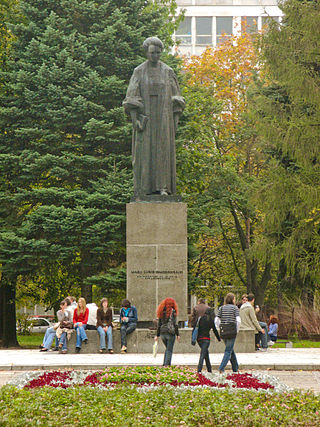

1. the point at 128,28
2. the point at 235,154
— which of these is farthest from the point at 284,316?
the point at 128,28

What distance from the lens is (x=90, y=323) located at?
18.3 meters

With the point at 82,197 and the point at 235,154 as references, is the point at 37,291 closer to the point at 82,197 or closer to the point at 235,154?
the point at 235,154

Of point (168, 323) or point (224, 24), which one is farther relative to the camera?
point (224, 24)

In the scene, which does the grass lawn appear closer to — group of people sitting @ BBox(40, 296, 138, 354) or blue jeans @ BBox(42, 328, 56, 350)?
group of people sitting @ BBox(40, 296, 138, 354)

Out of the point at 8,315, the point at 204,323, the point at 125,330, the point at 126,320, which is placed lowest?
the point at 8,315

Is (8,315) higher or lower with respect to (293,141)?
lower

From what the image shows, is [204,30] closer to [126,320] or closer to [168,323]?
[126,320]

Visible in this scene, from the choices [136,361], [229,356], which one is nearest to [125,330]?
[136,361]

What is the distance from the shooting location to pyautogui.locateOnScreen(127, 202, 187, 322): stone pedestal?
688 inches

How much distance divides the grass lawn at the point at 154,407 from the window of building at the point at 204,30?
195 feet

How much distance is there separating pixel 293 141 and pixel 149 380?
1590cm

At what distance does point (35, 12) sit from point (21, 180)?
5555 mm

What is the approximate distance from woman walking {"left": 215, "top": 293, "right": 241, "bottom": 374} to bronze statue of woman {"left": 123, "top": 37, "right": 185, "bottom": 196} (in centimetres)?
496

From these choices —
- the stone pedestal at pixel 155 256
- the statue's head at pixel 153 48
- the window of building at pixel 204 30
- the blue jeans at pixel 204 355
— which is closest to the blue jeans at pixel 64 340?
the stone pedestal at pixel 155 256
